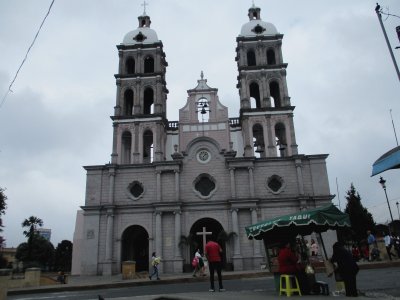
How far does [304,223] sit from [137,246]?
26932mm

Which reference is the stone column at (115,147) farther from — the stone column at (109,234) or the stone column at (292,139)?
the stone column at (292,139)

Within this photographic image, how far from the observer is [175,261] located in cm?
3047

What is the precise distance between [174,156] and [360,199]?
2470cm

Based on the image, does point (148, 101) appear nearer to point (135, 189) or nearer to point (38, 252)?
point (135, 189)

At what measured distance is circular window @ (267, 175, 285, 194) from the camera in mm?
33369

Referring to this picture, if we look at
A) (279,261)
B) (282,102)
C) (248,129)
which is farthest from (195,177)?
(279,261)

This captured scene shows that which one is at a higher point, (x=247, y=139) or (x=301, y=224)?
(x=247, y=139)

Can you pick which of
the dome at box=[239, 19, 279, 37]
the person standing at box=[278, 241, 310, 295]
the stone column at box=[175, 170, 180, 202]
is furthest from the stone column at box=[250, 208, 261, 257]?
the person standing at box=[278, 241, 310, 295]

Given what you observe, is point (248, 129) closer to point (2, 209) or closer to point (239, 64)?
point (239, 64)

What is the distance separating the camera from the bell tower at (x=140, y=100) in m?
36.2

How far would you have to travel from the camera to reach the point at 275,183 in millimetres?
33812

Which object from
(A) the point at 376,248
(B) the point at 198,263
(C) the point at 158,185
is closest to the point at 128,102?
(C) the point at 158,185

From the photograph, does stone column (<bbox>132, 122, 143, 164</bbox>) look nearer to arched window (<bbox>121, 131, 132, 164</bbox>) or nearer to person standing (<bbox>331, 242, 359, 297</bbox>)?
arched window (<bbox>121, 131, 132, 164</bbox>)

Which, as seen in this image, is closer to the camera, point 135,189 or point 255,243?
point 255,243
